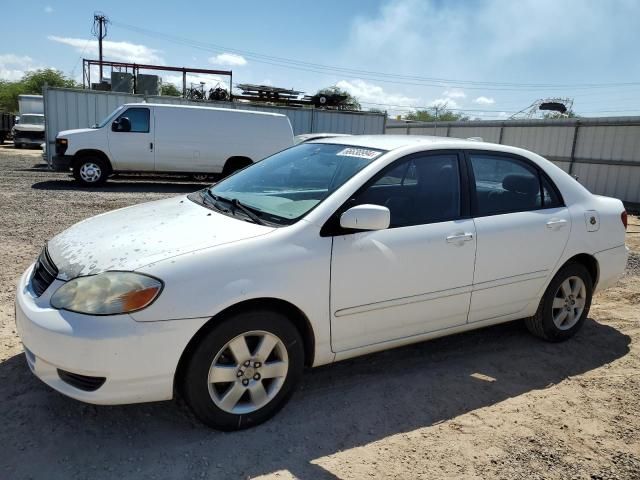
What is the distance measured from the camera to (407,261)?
11.1 ft

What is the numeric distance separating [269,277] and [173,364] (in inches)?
25.5

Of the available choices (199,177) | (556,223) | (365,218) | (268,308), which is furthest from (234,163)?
(268,308)

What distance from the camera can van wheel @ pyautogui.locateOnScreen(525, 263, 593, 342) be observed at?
4.32 meters

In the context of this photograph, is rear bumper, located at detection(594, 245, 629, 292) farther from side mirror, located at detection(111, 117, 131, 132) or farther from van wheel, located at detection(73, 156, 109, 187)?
van wheel, located at detection(73, 156, 109, 187)

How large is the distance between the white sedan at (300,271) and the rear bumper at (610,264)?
0.04 meters

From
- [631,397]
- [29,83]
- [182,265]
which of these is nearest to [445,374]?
[631,397]

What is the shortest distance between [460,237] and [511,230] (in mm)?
514

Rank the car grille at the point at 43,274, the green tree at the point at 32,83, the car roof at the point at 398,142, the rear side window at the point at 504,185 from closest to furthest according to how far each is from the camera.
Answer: the car grille at the point at 43,274, the car roof at the point at 398,142, the rear side window at the point at 504,185, the green tree at the point at 32,83

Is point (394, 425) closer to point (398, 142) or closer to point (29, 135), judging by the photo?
point (398, 142)

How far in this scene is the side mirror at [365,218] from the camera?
3076mm

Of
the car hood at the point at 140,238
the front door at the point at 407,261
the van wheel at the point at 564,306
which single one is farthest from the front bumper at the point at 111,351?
the van wheel at the point at 564,306

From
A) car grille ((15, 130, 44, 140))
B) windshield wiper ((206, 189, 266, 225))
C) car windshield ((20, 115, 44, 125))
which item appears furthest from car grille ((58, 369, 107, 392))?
car windshield ((20, 115, 44, 125))

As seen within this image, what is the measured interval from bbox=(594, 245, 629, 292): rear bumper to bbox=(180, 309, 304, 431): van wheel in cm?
289

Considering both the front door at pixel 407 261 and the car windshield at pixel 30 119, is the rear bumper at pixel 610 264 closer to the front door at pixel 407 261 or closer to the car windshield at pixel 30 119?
the front door at pixel 407 261
